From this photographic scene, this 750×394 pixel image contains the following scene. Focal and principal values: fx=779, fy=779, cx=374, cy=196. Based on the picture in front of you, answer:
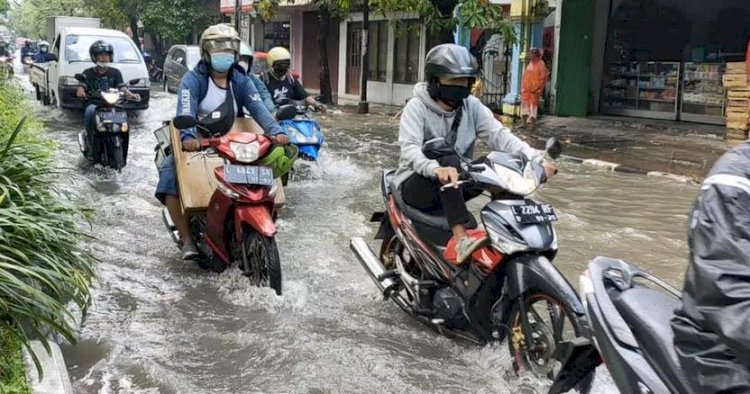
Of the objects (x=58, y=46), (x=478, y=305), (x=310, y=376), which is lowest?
(x=310, y=376)

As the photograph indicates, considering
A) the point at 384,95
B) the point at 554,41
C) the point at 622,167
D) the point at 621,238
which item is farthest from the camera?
the point at 384,95

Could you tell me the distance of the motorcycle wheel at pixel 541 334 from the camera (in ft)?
11.6

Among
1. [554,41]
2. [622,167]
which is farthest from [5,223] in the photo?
[554,41]

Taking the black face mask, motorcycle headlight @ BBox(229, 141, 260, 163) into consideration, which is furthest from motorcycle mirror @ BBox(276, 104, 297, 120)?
the black face mask

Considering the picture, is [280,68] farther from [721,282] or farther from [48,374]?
[721,282]

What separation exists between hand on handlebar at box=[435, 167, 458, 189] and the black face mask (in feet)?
2.04

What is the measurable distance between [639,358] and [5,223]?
2743 mm

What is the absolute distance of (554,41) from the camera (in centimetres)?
1711

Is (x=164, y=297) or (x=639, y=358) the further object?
(x=164, y=297)

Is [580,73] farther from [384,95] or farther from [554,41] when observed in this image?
[384,95]

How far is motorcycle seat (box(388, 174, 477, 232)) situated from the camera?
432 cm

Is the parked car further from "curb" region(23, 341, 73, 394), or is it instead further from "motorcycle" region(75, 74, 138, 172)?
"curb" region(23, 341, 73, 394)

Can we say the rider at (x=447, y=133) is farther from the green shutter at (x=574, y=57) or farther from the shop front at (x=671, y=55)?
the green shutter at (x=574, y=57)

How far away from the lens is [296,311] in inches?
195
